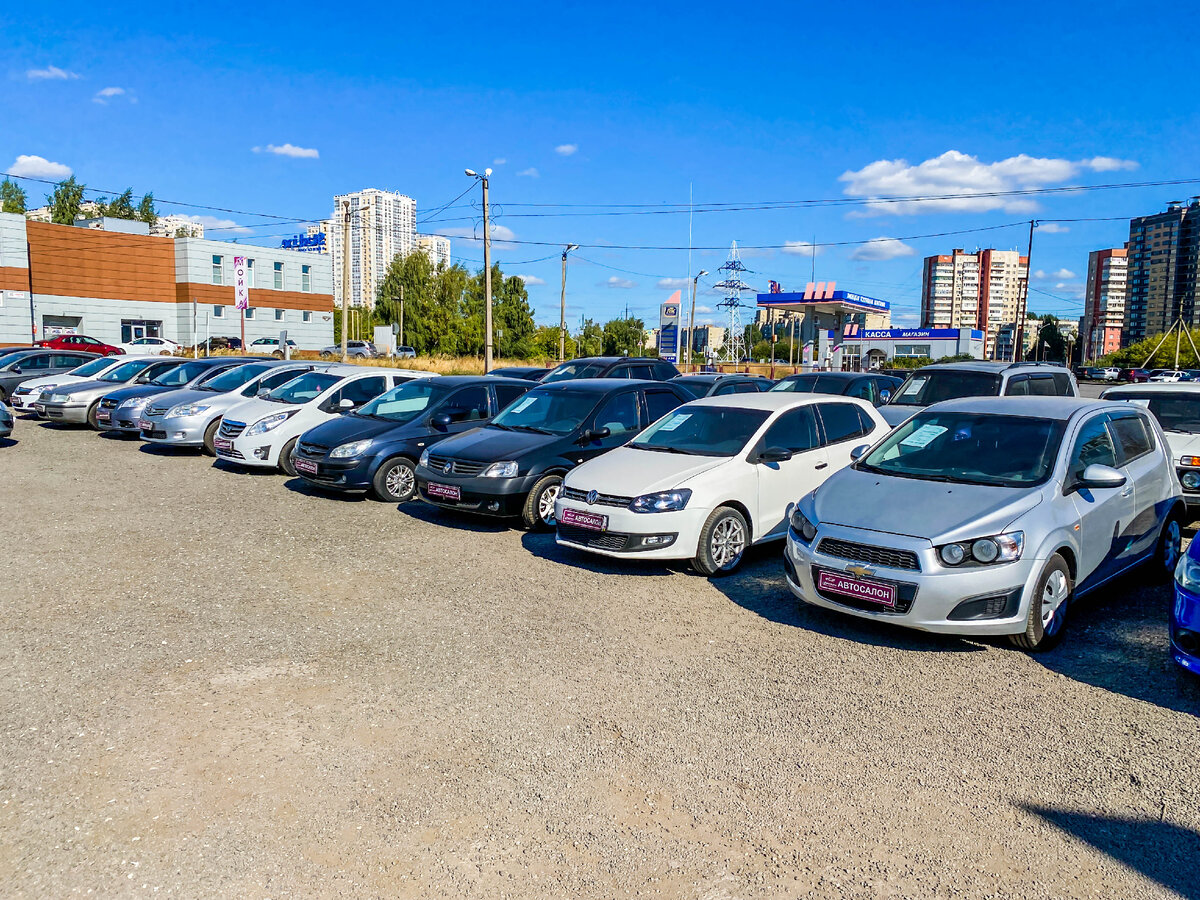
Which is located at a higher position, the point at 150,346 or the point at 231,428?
the point at 150,346

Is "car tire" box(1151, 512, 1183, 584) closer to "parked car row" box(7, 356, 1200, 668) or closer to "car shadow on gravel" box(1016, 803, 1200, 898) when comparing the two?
"parked car row" box(7, 356, 1200, 668)

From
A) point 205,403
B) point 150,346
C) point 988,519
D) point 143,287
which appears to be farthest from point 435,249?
point 988,519

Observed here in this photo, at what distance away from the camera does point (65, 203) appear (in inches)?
3189

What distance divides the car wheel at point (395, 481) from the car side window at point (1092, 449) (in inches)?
289

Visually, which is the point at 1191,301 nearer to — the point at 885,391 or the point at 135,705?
the point at 885,391

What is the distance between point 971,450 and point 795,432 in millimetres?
2112

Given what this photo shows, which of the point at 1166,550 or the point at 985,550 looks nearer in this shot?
the point at 985,550

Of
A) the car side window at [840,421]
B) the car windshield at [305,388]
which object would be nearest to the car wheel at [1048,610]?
the car side window at [840,421]

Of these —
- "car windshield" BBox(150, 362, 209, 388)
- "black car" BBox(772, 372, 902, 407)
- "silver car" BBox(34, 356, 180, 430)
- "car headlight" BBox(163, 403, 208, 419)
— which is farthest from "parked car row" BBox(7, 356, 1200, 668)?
"silver car" BBox(34, 356, 180, 430)

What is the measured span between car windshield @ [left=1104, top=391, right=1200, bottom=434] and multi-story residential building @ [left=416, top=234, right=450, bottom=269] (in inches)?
2250

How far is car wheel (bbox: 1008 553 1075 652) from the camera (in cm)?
539

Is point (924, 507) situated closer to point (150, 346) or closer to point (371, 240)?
point (150, 346)

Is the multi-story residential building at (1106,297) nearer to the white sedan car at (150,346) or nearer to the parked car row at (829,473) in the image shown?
the white sedan car at (150,346)

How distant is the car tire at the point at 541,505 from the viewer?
906 cm
